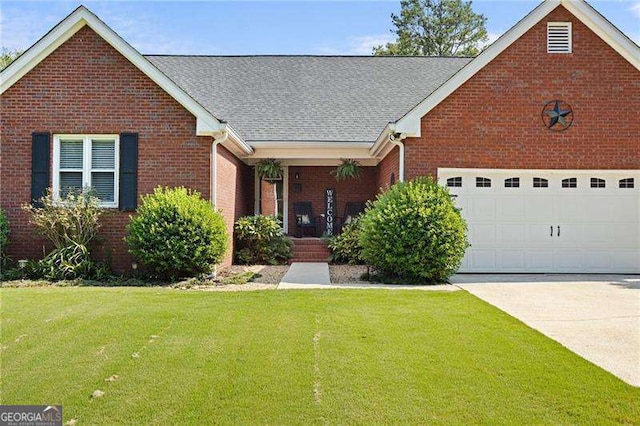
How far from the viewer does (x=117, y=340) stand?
5.86 meters

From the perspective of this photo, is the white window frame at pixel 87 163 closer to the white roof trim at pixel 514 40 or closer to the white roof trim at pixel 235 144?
the white roof trim at pixel 235 144

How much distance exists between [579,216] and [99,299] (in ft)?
33.1

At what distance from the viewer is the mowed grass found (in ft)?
13.2

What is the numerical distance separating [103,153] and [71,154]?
2.18 ft

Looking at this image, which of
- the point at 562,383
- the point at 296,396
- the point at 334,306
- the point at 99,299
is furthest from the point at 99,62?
the point at 562,383

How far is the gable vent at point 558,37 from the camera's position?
12109 millimetres

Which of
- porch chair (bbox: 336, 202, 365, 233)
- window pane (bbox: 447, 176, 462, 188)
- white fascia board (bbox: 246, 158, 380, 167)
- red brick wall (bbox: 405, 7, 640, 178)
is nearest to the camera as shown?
red brick wall (bbox: 405, 7, 640, 178)

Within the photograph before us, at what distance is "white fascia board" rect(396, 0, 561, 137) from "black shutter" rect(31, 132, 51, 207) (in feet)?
24.9

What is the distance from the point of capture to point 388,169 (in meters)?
14.0

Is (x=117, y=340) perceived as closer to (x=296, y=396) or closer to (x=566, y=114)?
(x=296, y=396)

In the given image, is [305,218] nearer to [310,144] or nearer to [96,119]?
[310,144]

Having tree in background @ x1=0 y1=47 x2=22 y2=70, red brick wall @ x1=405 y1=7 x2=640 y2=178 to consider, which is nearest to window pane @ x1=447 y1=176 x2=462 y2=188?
red brick wall @ x1=405 y1=7 x2=640 y2=178

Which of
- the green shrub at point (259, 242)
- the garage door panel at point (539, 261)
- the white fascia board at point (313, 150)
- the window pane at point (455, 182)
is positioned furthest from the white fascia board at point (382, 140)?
the garage door panel at point (539, 261)

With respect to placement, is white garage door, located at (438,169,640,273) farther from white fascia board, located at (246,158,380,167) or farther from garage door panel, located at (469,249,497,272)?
white fascia board, located at (246,158,380,167)
